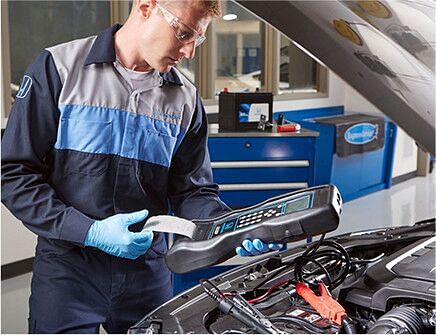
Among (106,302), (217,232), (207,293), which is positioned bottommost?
(106,302)

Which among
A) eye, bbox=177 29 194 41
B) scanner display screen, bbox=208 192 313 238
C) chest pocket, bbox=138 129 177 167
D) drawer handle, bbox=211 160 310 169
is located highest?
eye, bbox=177 29 194 41

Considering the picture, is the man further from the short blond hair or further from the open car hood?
the open car hood

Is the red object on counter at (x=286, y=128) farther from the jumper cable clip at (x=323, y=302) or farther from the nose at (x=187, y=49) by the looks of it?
the jumper cable clip at (x=323, y=302)

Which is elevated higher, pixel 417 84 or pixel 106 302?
pixel 417 84

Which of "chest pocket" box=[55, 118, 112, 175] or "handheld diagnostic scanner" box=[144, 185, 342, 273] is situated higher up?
"chest pocket" box=[55, 118, 112, 175]

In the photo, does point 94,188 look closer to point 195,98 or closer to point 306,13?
point 195,98

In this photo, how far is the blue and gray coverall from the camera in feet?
4.10

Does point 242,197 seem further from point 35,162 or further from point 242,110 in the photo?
point 35,162

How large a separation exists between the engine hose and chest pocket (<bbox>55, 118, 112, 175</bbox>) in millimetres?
655

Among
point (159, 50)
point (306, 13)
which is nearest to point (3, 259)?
point (159, 50)

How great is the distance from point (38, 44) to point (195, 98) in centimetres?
248

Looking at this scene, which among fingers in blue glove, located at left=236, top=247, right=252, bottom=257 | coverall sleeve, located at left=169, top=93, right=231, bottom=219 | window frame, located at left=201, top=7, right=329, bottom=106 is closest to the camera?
fingers in blue glove, located at left=236, top=247, right=252, bottom=257

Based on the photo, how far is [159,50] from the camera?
4.11 feet

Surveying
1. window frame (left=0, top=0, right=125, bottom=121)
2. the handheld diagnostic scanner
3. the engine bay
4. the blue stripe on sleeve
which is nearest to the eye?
the blue stripe on sleeve
